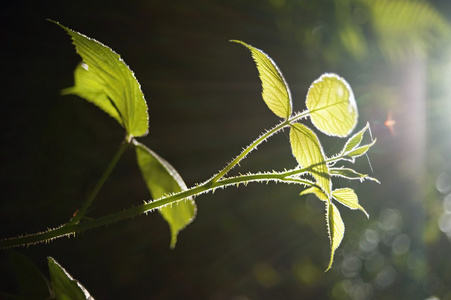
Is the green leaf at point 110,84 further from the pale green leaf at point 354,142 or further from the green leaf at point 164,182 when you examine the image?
the pale green leaf at point 354,142

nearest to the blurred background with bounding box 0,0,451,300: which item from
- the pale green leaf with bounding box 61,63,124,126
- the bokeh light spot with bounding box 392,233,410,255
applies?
the pale green leaf with bounding box 61,63,124,126

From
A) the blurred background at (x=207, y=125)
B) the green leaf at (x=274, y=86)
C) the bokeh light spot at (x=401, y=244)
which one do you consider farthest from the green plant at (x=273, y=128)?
the bokeh light spot at (x=401, y=244)

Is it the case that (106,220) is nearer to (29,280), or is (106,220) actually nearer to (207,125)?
(29,280)

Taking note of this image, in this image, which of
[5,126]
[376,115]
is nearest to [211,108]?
[5,126]

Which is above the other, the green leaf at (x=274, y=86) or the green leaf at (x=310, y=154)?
the green leaf at (x=274, y=86)

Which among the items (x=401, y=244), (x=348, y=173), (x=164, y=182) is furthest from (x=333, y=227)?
(x=401, y=244)

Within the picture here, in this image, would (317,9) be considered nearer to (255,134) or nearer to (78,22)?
(255,134)

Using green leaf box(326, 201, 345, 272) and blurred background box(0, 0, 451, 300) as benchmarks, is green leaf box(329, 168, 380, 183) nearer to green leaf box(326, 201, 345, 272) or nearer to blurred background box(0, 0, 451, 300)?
green leaf box(326, 201, 345, 272)
